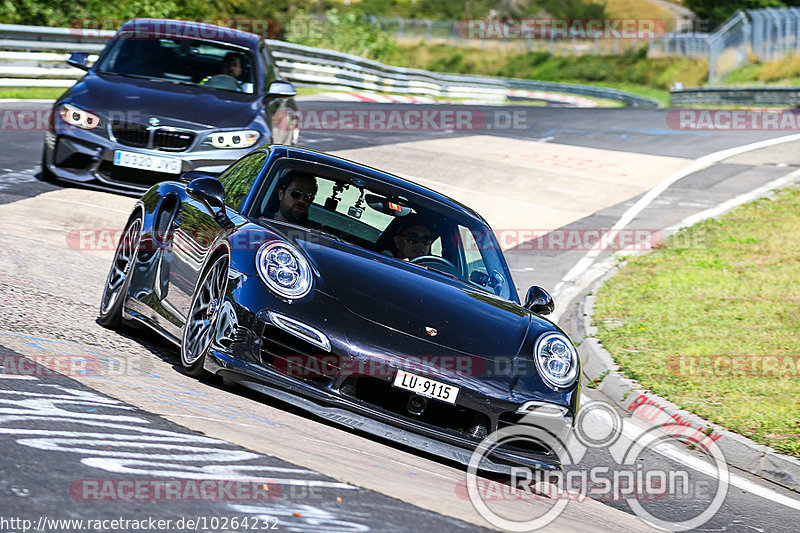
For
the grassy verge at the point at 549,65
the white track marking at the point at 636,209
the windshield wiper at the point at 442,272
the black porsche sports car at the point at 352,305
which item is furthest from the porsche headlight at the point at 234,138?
the grassy verge at the point at 549,65

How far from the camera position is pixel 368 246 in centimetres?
657

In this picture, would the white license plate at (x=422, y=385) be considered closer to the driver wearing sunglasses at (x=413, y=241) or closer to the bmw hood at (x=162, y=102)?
the driver wearing sunglasses at (x=413, y=241)

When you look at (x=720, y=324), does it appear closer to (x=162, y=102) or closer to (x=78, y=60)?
(x=162, y=102)

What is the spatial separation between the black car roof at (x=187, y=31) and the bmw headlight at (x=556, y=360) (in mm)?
7564

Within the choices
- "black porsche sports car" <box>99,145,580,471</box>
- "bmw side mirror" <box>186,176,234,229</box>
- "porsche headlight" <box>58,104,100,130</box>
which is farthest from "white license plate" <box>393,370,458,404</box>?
"porsche headlight" <box>58,104,100,130</box>

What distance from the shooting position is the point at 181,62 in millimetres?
11977

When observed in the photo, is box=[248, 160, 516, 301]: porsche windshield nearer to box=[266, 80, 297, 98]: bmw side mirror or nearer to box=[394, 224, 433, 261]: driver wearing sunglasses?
box=[394, 224, 433, 261]: driver wearing sunglasses

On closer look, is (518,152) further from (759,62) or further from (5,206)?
(759,62)

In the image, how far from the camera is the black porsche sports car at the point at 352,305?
5.28m

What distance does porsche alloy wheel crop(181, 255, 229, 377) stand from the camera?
554 centimetres

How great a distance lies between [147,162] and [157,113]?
0.50 meters

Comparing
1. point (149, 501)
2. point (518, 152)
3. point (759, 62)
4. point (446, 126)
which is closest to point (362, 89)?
point (446, 126)

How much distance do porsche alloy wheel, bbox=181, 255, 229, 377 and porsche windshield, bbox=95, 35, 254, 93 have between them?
20.9 feet

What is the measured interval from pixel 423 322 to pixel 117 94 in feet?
21.3
